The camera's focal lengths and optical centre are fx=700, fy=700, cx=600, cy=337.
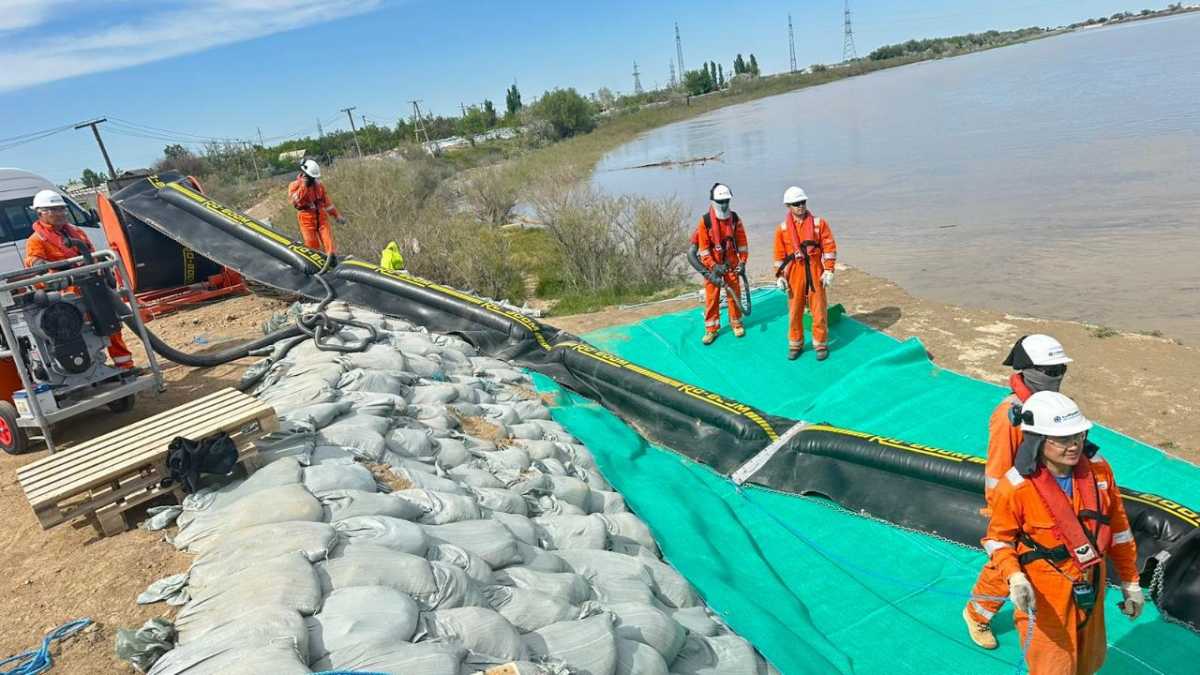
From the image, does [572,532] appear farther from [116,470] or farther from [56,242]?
[56,242]

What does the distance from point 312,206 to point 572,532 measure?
6.38 meters

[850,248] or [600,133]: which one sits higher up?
[600,133]

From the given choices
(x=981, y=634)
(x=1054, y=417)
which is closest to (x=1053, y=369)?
(x=1054, y=417)

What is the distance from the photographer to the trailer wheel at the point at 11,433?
14.7ft

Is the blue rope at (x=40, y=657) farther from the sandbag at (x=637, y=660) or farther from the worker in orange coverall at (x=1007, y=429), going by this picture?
the worker in orange coverall at (x=1007, y=429)

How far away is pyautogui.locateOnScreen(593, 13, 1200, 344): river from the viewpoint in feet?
32.6

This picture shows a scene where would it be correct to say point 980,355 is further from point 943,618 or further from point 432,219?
point 432,219

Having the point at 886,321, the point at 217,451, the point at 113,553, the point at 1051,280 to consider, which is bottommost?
the point at 1051,280

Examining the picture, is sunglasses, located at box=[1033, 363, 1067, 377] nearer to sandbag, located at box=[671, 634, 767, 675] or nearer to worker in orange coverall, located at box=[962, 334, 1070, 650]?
worker in orange coverall, located at box=[962, 334, 1070, 650]

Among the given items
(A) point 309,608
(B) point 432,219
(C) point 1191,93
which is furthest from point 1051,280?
(C) point 1191,93

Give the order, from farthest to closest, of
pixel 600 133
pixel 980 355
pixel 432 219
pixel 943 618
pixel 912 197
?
pixel 600 133
pixel 912 197
pixel 432 219
pixel 980 355
pixel 943 618

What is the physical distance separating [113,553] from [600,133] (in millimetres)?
48078

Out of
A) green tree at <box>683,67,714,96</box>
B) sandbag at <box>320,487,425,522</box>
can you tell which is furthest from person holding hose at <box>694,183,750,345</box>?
green tree at <box>683,67,714,96</box>

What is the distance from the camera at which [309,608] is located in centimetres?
231
